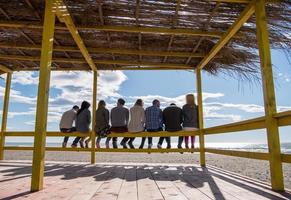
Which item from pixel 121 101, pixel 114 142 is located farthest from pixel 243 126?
pixel 121 101

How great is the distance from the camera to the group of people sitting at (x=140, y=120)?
6.96 meters

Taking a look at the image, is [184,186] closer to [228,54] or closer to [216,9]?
[216,9]

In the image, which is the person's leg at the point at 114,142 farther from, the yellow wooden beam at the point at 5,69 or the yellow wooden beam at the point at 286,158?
the yellow wooden beam at the point at 286,158

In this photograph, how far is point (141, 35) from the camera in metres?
5.74

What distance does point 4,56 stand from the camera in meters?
6.80

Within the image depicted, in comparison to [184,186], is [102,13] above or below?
above

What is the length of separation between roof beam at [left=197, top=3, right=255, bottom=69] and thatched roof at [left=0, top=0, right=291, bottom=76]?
15cm

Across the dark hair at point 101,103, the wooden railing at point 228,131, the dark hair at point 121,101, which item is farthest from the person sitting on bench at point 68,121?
the dark hair at point 121,101

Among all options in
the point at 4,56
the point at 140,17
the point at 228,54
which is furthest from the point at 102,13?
the point at 4,56

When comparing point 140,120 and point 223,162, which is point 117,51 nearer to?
point 140,120

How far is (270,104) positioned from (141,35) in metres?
3.13

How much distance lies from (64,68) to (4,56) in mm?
1504

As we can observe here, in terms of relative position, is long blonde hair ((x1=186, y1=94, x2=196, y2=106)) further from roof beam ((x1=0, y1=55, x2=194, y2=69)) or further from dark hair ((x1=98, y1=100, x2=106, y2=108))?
dark hair ((x1=98, y1=100, x2=106, y2=108))

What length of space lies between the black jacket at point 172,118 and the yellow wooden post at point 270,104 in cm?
347
